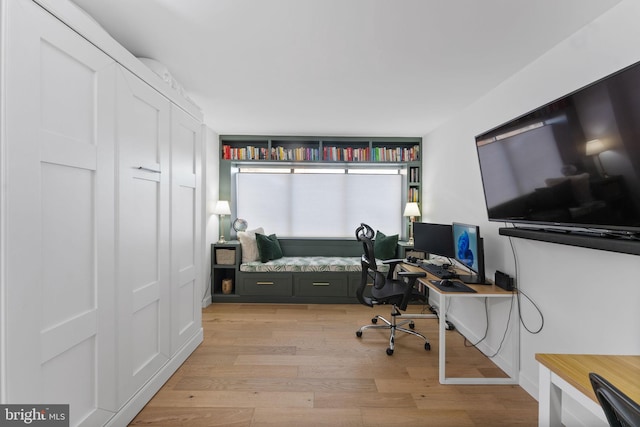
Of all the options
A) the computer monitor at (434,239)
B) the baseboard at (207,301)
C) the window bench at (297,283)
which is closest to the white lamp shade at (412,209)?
the computer monitor at (434,239)

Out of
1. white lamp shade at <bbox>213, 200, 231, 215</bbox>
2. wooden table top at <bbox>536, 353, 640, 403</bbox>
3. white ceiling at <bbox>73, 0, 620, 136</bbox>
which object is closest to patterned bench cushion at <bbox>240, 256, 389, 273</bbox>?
white lamp shade at <bbox>213, 200, 231, 215</bbox>

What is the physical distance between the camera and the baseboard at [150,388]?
5.71 feet

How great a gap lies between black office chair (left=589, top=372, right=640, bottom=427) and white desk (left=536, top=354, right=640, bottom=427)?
0.35 metres

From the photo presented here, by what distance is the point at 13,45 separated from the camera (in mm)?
Result: 1113

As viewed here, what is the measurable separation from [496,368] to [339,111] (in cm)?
300

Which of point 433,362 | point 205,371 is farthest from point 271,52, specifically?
point 433,362

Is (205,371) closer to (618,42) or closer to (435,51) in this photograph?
(435,51)

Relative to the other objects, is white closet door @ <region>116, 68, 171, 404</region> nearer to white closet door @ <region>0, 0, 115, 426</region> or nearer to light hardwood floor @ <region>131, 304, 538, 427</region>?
white closet door @ <region>0, 0, 115, 426</region>

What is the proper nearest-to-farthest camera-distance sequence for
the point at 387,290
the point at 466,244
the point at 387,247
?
the point at 466,244 < the point at 387,290 < the point at 387,247

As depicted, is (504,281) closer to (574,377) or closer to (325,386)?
(574,377)

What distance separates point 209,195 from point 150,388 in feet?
8.74

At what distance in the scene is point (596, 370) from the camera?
1.15m

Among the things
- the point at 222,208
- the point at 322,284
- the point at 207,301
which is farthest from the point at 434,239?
the point at 207,301

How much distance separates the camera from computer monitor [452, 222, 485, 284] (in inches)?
98.3
